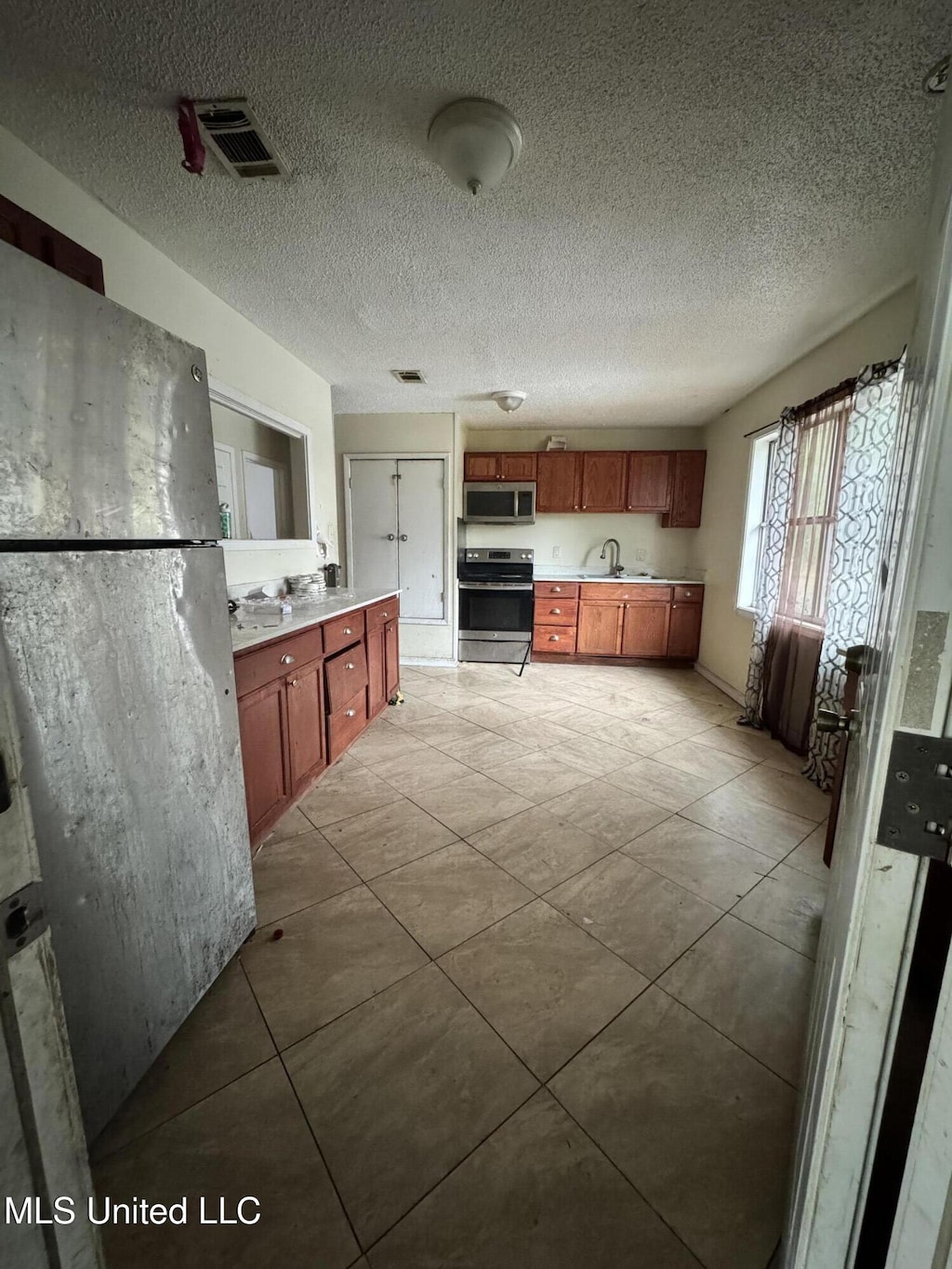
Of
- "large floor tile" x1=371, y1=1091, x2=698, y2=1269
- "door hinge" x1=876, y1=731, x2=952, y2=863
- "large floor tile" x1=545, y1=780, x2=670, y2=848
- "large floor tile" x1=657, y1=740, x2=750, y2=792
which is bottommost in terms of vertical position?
"large floor tile" x1=371, y1=1091, x2=698, y2=1269

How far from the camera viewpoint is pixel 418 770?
2.56 m

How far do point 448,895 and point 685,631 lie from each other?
380cm

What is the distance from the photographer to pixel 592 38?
109 cm

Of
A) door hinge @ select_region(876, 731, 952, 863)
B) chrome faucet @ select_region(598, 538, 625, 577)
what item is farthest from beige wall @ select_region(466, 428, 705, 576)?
door hinge @ select_region(876, 731, 952, 863)

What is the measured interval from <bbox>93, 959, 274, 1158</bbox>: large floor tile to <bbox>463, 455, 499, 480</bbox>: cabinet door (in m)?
4.43

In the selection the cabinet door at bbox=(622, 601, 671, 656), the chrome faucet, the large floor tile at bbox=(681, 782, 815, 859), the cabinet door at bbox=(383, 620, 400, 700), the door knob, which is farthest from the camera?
the chrome faucet

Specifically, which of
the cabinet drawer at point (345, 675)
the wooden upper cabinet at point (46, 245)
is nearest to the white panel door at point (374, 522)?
the cabinet drawer at point (345, 675)

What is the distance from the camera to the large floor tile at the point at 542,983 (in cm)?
119

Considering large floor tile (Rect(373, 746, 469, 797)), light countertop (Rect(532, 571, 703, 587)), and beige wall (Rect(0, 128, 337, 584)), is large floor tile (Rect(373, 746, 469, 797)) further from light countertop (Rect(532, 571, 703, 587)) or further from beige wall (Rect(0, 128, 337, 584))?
light countertop (Rect(532, 571, 703, 587))

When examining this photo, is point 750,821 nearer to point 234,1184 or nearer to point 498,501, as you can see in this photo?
point 234,1184

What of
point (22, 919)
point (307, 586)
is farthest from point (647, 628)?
point (22, 919)

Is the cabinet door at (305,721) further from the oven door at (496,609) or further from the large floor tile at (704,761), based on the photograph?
the oven door at (496,609)

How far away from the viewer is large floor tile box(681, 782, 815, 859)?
1966 mm

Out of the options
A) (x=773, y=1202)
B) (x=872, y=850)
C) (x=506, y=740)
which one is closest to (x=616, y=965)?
(x=773, y=1202)
